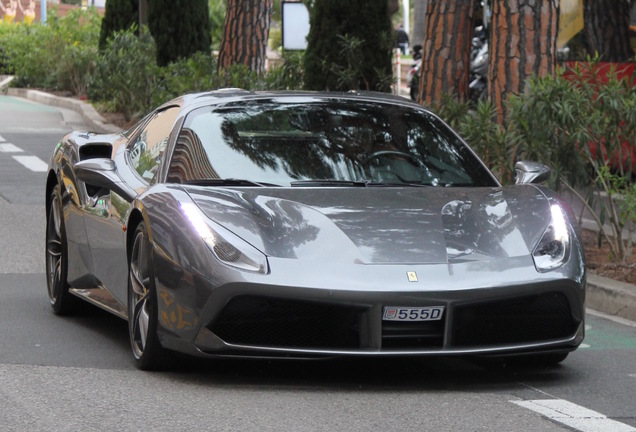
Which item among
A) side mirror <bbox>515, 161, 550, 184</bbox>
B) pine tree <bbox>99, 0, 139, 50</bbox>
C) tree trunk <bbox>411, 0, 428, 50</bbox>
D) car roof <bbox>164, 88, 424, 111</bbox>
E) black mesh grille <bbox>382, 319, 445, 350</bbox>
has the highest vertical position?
car roof <bbox>164, 88, 424, 111</bbox>

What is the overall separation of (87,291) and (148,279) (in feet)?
4.84

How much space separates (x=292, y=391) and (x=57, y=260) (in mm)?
2882

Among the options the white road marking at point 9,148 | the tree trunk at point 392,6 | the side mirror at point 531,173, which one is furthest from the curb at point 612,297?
the white road marking at point 9,148

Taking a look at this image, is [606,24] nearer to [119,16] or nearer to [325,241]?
[325,241]

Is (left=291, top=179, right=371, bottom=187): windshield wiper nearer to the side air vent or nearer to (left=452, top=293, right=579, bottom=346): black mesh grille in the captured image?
(left=452, top=293, right=579, bottom=346): black mesh grille

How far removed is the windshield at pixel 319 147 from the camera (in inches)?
277

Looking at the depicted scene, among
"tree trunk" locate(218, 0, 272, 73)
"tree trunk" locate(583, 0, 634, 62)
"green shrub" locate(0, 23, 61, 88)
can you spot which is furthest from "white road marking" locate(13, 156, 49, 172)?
"green shrub" locate(0, 23, 61, 88)

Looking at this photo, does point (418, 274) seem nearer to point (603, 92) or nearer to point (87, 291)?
point (87, 291)

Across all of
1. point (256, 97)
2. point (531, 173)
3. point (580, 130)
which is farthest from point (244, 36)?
point (531, 173)

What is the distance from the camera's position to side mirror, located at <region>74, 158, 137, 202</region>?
7.36m

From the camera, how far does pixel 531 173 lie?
738 centimetres

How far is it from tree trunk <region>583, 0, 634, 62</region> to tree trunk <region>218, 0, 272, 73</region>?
5.36 meters

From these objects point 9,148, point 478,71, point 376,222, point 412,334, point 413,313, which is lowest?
point 9,148

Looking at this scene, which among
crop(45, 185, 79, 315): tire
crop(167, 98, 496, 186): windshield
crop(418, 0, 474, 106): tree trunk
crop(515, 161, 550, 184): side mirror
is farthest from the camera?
crop(418, 0, 474, 106): tree trunk
